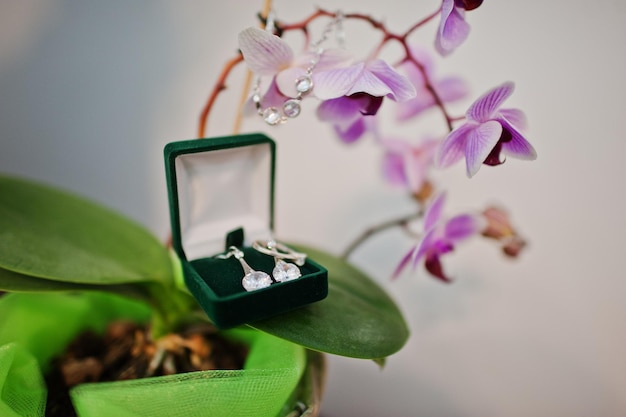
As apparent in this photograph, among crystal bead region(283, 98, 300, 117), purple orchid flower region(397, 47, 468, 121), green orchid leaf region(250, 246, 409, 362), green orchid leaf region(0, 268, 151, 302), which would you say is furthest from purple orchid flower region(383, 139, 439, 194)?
green orchid leaf region(0, 268, 151, 302)

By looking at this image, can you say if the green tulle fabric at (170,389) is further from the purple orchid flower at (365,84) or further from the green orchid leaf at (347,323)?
the purple orchid flower at (365,84)

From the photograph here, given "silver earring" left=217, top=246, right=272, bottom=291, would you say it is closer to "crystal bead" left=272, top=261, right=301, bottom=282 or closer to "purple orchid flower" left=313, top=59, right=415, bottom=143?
"crystal bead" left=272, top=261, right=301, bottom=282

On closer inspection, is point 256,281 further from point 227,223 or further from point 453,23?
point 453,23

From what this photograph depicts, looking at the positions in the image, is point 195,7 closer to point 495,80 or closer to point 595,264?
point 495,80

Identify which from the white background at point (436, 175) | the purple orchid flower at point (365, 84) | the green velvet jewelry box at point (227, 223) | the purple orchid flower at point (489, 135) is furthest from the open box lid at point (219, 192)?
the white background at point (436, 175)

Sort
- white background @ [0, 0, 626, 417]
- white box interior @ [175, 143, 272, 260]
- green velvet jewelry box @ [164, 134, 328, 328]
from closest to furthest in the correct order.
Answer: green velvet jewelry box @ [164, 134, 328, 328]
white box interior @ [175, 143, 272, 260]
white background @ [0, 0, 626, 417]

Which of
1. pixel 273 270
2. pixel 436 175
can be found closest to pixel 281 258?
pixel 273 270
